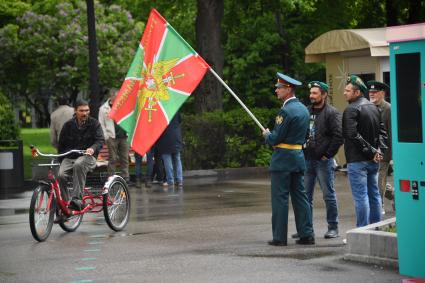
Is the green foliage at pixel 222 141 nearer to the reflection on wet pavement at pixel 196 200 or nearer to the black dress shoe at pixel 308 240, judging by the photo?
the reflection on wet pavement at pixel 196 200

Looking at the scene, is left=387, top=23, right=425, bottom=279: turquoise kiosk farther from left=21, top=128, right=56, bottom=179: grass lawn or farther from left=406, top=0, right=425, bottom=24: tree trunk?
left=406, top=0, right=425, bottom=24: tree trunk

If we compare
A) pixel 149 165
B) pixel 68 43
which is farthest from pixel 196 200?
pixel 68 43

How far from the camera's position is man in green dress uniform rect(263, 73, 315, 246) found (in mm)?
11117

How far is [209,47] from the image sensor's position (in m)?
25.0

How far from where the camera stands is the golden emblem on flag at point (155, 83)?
46.7ft

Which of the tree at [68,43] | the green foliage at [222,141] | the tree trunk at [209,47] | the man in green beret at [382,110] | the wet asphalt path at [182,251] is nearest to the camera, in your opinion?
the wet asphalt path at [182,251]

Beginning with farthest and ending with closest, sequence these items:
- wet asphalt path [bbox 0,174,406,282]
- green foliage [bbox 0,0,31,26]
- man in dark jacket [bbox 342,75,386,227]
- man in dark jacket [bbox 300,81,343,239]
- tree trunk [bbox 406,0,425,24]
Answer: green foliage [bbox 0,0,31,26], tree trunk [bbox 406,0,425,24], man in dark jacket [bbox 300,81,343,239], man in dark jacket [bbox 342,75,386,227], wet asphalt path [bbox 0,174,406,282]

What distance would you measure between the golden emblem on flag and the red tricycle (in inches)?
73.7

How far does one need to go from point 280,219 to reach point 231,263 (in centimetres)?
131

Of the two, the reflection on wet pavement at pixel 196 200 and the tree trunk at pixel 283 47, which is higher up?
the tree trunk at pixel 283 47

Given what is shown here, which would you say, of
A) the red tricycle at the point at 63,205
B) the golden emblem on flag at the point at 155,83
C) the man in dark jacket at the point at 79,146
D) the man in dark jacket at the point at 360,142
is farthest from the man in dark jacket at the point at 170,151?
the man in dark jacket at the point at 360,142

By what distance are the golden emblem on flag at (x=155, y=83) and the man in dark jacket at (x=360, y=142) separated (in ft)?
10.8

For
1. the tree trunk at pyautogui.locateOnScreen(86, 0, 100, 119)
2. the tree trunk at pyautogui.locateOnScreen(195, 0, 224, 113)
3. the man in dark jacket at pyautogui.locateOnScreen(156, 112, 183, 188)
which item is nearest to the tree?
the tree trunk at pyautogui.locateOnScreen(195, 0, 224, 113)

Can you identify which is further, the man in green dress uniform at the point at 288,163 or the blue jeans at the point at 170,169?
the blue jeans at the point at 170,169
